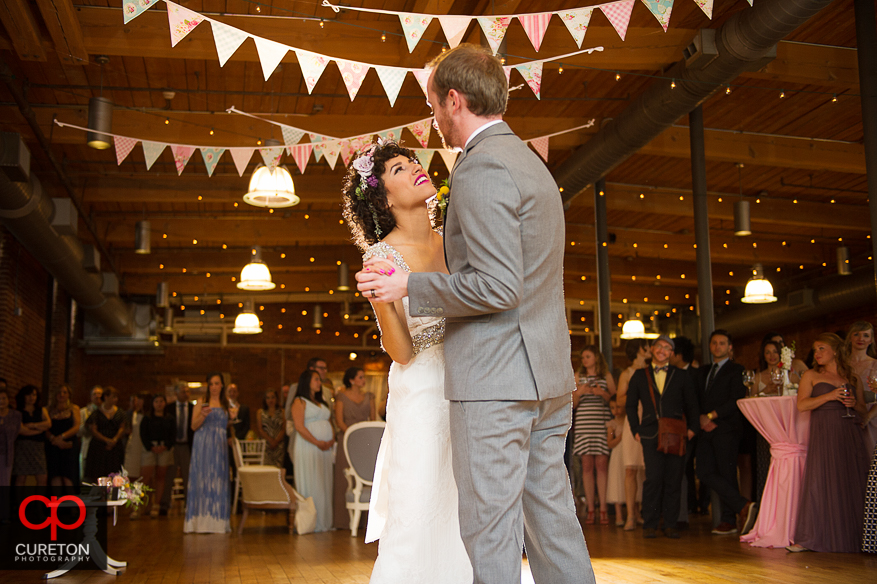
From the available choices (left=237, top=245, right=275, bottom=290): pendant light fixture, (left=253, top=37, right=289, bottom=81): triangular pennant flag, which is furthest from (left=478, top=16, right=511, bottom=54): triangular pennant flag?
(left=237, top=245, right=275, bottom=290): pendant light fixture

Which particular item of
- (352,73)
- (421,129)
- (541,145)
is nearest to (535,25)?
(352,73)

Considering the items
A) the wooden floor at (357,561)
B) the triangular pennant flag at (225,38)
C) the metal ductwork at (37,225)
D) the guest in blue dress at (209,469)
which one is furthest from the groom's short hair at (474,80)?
the metal ductwork at (37,225)

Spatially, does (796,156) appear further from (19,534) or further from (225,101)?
(19,534)

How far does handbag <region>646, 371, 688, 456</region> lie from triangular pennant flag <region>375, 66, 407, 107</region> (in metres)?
3.17

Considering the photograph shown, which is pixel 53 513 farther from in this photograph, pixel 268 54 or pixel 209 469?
pixel 209 469

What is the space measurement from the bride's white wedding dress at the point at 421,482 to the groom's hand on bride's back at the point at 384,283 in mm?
354

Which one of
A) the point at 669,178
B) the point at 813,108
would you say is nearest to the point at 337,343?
the point at 669,178

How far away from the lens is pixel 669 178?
1143 cm

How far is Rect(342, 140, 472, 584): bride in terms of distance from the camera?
217 centimetres

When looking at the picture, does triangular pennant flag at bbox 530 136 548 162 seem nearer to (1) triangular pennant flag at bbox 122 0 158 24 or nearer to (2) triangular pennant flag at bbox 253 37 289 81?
(2) triangular pennant flag at bbox 253 37 289 81

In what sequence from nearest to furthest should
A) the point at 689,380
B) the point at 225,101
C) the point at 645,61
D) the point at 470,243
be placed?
the point at 470,243, the point at 689,380, the point at 645,61, the point at 225,101

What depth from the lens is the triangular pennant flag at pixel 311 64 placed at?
17.7 ft

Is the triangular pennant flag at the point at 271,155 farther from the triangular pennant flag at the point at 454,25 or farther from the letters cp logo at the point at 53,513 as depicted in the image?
the letters cp logo at the point at 53,513

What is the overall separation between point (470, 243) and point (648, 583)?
2636mm
